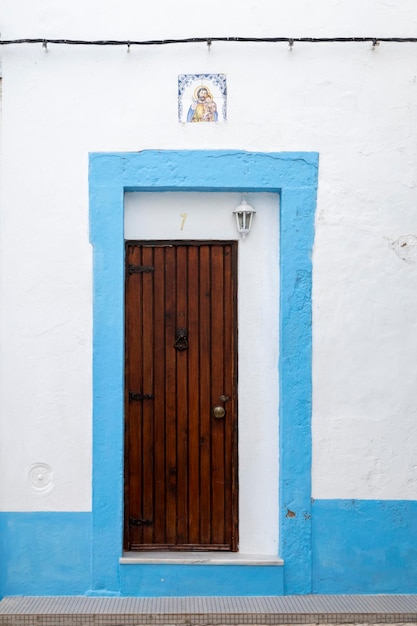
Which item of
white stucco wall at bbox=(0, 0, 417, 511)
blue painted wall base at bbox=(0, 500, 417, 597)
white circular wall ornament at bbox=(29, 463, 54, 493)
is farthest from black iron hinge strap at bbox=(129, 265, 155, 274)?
blue painted wall base at bbox=(0, 500, 417, 597)

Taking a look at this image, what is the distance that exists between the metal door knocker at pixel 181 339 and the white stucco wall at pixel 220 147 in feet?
1.92

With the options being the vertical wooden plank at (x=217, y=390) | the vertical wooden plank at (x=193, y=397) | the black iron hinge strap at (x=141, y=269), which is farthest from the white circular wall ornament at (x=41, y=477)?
the black iron hinge strap at (x=141, y=269)

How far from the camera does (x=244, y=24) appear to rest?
4.87 metres

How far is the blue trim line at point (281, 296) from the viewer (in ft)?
15.8

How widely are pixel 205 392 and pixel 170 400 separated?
232 millimetres

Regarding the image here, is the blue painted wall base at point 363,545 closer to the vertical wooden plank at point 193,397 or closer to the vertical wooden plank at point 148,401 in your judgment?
the vertical wooden plank at point 193,397

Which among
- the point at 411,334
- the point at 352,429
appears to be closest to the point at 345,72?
the point at 411,334

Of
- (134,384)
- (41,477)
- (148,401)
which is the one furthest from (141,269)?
(41,477)

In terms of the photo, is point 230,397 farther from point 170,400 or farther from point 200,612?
point 200,612

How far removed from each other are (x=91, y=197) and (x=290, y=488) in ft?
7.23

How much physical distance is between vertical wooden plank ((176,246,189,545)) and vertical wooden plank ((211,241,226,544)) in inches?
6.8

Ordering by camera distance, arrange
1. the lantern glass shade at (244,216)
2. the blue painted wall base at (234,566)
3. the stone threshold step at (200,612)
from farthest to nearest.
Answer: the lantern glass shade at (244,216) < the blue painted wall base at (234,566) < the stone threshold step at (200,612)

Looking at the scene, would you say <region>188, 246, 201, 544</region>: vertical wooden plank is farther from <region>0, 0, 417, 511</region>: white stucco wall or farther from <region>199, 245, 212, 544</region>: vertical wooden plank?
<region>0, 0, 417, 511</region>: white stucco wall

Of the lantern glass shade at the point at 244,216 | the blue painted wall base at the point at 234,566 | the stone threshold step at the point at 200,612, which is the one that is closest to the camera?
the stone threshold step at the point at 200,612
